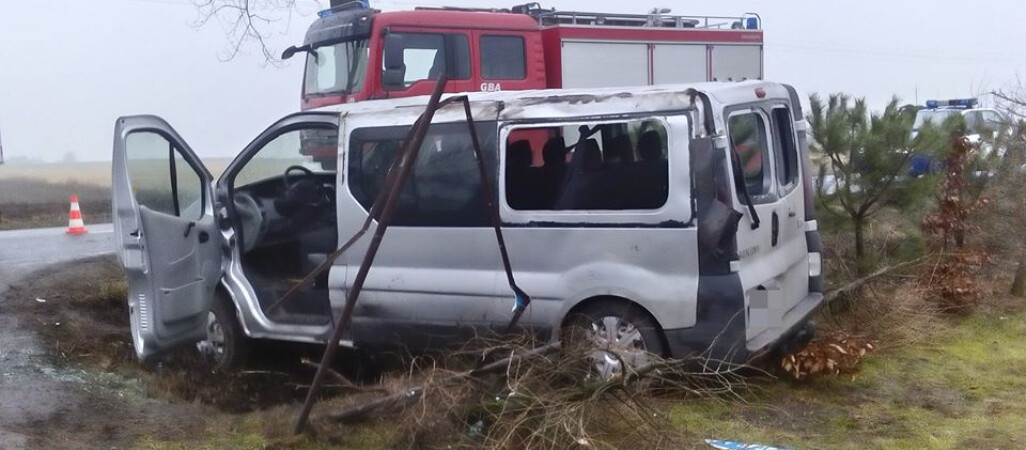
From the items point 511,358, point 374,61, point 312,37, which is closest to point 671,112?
point 511,358

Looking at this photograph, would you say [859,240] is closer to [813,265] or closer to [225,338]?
[813,265]

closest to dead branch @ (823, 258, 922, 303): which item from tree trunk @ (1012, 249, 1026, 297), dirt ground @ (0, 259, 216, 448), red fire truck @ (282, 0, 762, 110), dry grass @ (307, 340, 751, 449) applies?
tree trunk @ (1012, 249, 1026, 297)

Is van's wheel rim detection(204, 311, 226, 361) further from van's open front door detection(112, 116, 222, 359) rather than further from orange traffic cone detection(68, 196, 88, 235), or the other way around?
orange traffic cone detection(68, 196, 88, 235)

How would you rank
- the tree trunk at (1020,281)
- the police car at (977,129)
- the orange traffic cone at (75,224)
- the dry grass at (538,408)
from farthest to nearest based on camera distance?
the orange traffic cone at (75,224), the tree trunk at (1020,281), the police car at (977,129), the dry grass at (538,408)

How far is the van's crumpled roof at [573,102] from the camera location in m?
5.72

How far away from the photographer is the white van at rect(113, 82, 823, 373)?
18.5ft

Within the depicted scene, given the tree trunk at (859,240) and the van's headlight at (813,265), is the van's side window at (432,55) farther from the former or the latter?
the van's headlight at (813,265)

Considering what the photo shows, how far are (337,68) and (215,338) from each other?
251 inches

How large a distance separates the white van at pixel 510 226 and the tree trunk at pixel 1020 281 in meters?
3.14

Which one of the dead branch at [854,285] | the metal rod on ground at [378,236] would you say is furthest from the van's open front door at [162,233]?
the dead branch at [854,285]

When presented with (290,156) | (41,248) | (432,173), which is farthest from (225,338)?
(41,248)

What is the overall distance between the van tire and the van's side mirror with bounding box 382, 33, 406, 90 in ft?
18.8

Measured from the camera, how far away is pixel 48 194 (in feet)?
84.8

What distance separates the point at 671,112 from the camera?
5.64 meters
